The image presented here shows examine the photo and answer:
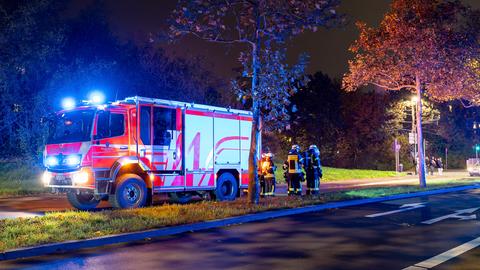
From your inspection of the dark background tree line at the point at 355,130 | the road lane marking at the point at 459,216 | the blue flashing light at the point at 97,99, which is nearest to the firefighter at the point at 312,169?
the road lane marking at the point at 459,216

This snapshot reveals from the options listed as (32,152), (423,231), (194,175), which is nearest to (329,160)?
(32,152)

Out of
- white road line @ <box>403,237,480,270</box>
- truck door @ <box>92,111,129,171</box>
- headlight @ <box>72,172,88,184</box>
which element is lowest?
white road line @ <box>403,237,480,270</box>

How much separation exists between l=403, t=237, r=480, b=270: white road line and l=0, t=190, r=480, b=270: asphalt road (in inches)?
4.4

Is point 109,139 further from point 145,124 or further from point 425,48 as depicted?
point 425,48

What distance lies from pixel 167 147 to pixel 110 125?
1.93 metres

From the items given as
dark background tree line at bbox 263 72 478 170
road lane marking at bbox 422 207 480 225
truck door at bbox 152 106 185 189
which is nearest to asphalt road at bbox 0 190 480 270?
road lane marking at bbox 422 207 480 225

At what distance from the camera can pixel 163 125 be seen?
1488cm

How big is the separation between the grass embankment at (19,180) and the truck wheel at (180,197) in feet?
24.1

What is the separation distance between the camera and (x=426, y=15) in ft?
69.4

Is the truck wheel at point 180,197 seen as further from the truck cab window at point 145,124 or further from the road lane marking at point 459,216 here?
the road lane marking at point 459,216

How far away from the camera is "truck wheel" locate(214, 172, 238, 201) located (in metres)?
16.8

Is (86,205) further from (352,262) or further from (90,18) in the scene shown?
(90,18)

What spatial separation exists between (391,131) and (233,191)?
105 ft

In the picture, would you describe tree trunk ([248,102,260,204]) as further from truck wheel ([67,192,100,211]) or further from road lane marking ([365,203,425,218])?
truck wheel ([67,192,100,211])
